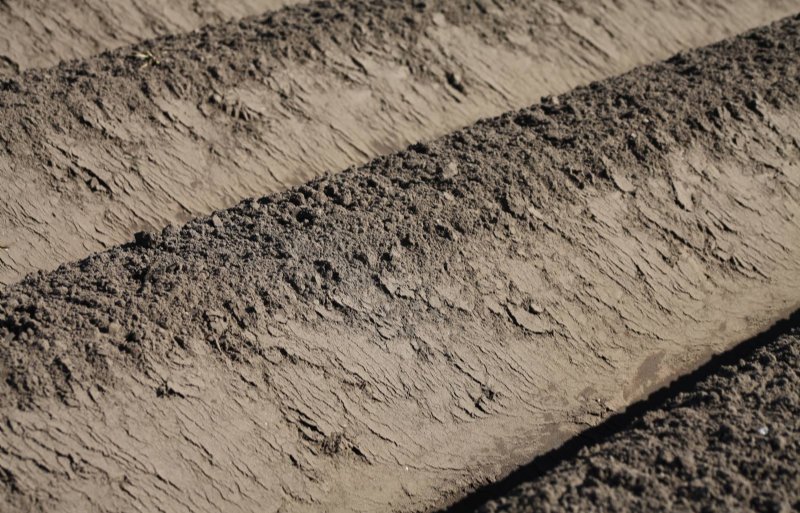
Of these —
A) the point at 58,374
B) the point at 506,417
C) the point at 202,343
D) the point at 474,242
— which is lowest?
the point at 58,374

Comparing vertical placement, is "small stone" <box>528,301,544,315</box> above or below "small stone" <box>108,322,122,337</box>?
above

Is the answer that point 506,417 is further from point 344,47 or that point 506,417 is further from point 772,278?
point 344,47

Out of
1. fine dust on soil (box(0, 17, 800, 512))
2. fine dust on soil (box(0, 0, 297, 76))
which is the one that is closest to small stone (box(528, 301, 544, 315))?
fine dust on soil (box(0, 17, 800, 512))

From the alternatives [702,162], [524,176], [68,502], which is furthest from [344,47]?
[68,502]

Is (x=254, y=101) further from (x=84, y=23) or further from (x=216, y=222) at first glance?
(x=84, y=23)

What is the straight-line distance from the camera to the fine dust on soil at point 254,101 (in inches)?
237

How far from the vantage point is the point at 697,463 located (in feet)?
13.4

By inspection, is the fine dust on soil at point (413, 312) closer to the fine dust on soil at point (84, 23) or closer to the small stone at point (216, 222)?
the small stone at point (216, 222)

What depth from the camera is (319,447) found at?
4629 mm

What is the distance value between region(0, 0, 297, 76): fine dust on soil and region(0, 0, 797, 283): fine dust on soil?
0.78 m

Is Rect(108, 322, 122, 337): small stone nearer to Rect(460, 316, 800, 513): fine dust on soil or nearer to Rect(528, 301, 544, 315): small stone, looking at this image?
Rect(460, 316, 800, 513): fine dust on soil

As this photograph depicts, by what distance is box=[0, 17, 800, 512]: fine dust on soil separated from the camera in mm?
4332

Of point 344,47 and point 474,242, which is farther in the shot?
point 344,47

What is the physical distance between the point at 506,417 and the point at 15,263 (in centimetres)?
361
